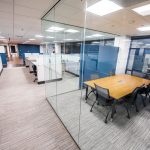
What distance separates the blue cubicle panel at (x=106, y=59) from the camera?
4605 mm

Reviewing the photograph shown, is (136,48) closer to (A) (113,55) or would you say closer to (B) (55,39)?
(A) (113,55)

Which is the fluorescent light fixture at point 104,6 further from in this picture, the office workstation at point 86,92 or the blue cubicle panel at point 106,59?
the blue cubicle panel at point 106,59

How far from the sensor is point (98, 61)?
4.55m

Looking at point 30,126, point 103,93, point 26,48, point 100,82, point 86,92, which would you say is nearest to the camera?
point 30,126

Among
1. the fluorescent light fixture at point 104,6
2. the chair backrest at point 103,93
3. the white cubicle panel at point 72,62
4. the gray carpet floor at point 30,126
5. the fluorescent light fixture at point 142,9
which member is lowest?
the gray carpet floor at point 30,126

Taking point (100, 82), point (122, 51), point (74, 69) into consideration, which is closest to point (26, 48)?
point (74, 69)

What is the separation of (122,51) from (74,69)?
259cm

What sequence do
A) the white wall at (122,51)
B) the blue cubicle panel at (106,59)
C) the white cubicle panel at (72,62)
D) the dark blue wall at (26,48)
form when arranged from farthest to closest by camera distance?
the dark blue wall at (26,48), the white wall at (122,51), the blue cubicle panel at (106,59), the white cubicle panel at (72,62)

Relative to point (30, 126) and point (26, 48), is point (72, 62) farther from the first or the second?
point (26, 48)

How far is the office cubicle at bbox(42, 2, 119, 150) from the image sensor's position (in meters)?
2.34

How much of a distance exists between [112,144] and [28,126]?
1824mm

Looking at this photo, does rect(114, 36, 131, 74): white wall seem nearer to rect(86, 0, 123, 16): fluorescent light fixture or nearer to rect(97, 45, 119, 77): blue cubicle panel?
rect(97, 45, 119, 77): blue cubicle panel

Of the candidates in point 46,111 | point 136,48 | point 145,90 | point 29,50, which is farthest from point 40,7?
point 29,50

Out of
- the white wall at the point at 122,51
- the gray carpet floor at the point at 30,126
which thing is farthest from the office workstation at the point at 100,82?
the gray carpet floor at the point at 30,126
